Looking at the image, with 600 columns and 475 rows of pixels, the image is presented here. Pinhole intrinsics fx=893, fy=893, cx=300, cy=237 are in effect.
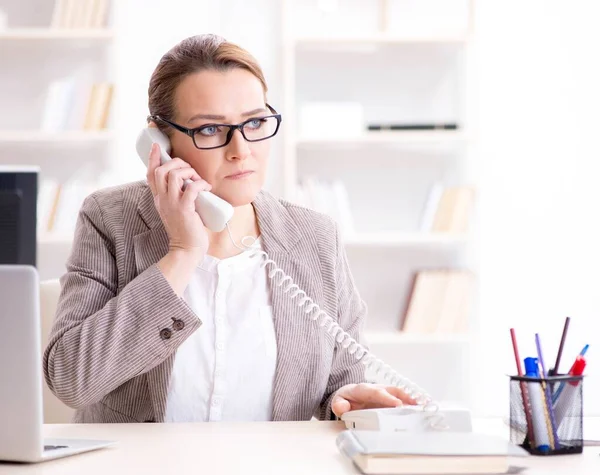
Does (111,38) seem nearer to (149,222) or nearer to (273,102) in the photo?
(273,102)

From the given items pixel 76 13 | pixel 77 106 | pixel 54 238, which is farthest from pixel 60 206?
pixel 76 13

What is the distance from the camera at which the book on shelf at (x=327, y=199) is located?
12.6 ft

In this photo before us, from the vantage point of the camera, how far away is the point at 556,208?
4152 mm

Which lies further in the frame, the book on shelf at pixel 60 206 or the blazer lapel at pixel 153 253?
the book on shelf at pixel 60 206

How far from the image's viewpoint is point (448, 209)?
12.7 feet

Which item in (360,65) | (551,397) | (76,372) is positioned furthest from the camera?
(360,65)

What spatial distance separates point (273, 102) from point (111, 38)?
0.79 m

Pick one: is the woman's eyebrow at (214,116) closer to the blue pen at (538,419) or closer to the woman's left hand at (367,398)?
the woman's left hand at (367,398)

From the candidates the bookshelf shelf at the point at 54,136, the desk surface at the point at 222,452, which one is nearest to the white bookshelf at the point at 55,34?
the bookshelf shelf at the point at 54,136

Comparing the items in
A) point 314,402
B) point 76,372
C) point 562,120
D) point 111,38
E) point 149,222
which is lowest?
point 314,402

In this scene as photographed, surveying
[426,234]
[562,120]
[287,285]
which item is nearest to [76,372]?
[287,285]

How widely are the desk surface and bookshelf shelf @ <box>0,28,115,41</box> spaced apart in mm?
2626

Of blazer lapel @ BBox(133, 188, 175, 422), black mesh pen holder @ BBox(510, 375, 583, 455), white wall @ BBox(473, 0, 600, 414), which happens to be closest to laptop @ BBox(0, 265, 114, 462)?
blazer lapel @ BBox(133, 188, 175, 422)

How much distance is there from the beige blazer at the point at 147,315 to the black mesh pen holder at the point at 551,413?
56 cm
